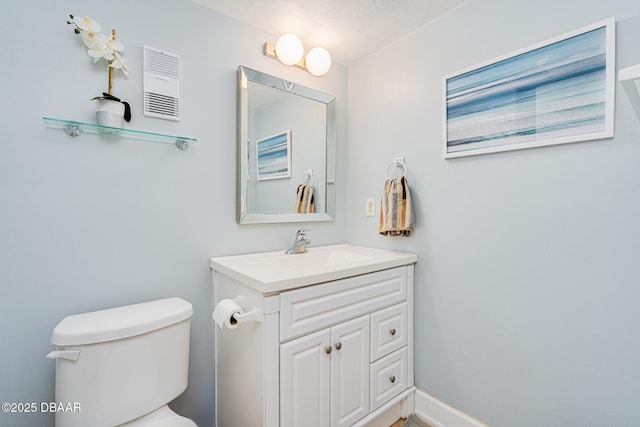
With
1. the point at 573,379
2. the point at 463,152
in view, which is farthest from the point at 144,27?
the point at 573,379

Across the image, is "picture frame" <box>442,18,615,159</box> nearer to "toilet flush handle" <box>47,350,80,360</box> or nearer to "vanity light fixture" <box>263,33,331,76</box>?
"vanity light fixture" <box>263,33,331,76</box>

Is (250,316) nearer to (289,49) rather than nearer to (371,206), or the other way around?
(371,206)

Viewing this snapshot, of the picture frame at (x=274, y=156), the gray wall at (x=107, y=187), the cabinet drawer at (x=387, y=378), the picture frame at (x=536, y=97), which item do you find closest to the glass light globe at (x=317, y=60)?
the gray wall at (x=107, y=187)

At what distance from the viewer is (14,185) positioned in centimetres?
105

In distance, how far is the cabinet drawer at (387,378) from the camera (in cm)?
143

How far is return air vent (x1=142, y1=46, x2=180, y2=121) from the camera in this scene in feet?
4.26

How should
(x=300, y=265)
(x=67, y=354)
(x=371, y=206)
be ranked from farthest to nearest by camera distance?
(x=371, y=206)
(x=300, y=265)
(x=67, y=354)

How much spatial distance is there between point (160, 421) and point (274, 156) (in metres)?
1.32

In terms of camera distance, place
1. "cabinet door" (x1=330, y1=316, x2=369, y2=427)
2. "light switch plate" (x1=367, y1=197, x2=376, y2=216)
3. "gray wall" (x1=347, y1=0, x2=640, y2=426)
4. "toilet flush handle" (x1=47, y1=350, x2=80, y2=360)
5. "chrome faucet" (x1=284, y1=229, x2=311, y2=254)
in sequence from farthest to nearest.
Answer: "light switch plate" (x1=367, y1=197, x2=376, y2=216) → "chrome faucet" (x1=284, y1=229, x2=311, y2=254) → "cabinet door" (x1=330, y1=316, x2=369, y2=427) → "gray wall" (x1=347, y1=0, x2=640, y2=426) → "toilet flush handle" (x1=47, y1=350, x2=80, y2=360)

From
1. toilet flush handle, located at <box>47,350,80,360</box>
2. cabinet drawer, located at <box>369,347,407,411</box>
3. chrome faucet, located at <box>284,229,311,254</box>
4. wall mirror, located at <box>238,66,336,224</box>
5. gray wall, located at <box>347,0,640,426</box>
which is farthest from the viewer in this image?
chrome faucet, located at <box>284,229,311,254</box>

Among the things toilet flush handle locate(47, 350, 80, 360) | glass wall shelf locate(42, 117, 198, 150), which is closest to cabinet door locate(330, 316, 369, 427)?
toilet flush handle locate(47, 350, 80, 360)

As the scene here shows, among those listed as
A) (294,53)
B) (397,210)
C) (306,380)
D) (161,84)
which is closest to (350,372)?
(306,380)

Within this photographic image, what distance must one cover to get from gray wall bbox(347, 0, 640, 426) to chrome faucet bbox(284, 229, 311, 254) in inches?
20.5

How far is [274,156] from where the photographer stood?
5.58ft
